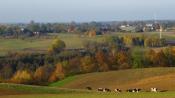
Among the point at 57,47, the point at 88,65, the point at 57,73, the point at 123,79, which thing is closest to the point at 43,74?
the point at 57,73

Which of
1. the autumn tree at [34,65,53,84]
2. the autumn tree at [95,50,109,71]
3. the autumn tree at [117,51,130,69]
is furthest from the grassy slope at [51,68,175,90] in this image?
the autumn tree at [117,51,130,69]

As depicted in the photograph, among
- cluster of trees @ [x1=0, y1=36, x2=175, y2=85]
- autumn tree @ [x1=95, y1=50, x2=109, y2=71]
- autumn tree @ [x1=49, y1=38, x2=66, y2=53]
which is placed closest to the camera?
cluster of trees @ [x1=0, y1=36, x2=175, y2=85]

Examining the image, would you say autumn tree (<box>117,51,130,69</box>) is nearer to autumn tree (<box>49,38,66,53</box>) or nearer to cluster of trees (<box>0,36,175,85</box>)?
cluster of trees (<box>0,36,175,85</box>)

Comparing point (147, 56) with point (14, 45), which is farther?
point (14, 45)

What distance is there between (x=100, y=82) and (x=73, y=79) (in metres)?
5.06

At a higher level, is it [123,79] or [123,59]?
[123,79]

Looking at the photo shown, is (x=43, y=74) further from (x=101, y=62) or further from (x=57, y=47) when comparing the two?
(x=57, y=47)

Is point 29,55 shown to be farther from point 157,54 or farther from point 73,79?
point 73,79

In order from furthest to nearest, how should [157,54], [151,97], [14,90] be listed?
1. [157,54]
2. [14,90]
3. [151,97]

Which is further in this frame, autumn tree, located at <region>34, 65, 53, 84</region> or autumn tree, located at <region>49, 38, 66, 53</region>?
autumn tree, located at <region>49, 38, 66, 53</region>

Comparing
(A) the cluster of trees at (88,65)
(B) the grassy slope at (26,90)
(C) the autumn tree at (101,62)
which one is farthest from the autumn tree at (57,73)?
(B) the grassy slope at (26,90)

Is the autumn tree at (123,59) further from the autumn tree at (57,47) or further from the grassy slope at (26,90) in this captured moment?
the grassy slope at (26,90)

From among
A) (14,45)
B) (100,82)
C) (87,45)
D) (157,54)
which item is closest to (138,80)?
(100,82)

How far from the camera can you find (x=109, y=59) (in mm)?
81312
